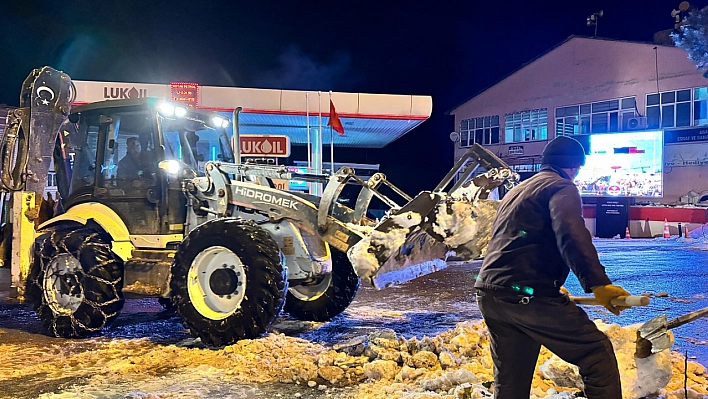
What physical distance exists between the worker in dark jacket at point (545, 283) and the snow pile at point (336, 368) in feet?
3.48

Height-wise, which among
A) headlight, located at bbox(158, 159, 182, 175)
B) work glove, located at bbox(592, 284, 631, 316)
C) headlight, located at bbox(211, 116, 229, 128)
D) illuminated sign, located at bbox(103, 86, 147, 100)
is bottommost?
work glove, located at bbox(592, 284, 631, 316)

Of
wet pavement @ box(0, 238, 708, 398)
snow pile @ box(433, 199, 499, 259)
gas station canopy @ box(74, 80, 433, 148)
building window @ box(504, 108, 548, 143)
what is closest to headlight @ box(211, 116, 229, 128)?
wet pavement @ box(0, 238, 708, 398)

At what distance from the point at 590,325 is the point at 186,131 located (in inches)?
215

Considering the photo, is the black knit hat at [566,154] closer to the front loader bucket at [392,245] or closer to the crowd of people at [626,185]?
the front loader bucket at [392,245]

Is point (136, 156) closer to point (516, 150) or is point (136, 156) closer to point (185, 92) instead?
point (185, 92)

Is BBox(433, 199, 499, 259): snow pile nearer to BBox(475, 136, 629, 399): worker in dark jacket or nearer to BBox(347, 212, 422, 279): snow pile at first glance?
BBox(347, 212, 422, 279): snow pile

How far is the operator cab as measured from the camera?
6.87 m

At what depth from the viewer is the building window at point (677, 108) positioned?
88.7 ft

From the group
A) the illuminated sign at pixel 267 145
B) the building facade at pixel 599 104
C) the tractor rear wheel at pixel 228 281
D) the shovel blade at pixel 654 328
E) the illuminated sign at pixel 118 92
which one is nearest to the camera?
the shovel blade at pixel 654 328

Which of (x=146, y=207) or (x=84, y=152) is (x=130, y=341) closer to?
(x=146, y=207)

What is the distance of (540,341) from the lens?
3.16 meters

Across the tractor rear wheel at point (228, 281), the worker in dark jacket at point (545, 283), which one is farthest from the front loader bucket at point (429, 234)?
the worker in dark jacket at point (545, 283)

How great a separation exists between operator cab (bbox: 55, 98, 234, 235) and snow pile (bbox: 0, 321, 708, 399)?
157 cm

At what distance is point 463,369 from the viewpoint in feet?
15.3
